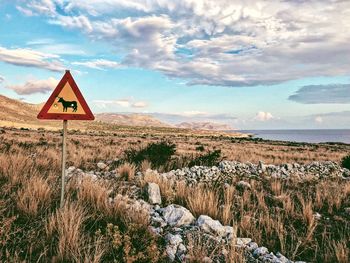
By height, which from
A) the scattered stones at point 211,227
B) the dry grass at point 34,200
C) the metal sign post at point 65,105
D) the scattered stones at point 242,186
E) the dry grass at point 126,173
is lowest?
the scattered stones at point 242,186

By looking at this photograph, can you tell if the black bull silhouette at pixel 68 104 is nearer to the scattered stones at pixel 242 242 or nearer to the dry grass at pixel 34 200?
the dry grass at pixel 34 200

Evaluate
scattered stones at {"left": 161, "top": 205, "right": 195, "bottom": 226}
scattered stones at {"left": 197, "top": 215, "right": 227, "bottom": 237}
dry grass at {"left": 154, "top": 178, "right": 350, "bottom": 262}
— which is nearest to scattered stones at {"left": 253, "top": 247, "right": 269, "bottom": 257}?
dry grass at {"left": 154, "top": 178, "right": 350, "bottom": 262}

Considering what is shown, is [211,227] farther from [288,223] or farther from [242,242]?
[288,223]

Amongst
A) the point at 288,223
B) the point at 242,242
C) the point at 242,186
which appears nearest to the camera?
the point at 242,242

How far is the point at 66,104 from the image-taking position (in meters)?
5.79

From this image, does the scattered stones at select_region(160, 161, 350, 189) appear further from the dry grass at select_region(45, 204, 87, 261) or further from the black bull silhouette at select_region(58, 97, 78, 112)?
the dry grass at select_region(45, 204, 87, 261)

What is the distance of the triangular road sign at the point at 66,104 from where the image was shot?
224 inches

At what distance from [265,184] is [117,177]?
458 cm

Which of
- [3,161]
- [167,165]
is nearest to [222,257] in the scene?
[3,161]

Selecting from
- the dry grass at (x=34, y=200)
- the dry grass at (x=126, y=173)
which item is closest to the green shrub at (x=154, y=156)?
the dry grass at (x=126, y=173)

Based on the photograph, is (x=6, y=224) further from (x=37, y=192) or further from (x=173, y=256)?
(x=173, y=256)

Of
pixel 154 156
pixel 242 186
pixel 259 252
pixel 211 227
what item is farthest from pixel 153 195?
pixel 154 156

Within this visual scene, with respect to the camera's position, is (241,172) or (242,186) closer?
(242,186)

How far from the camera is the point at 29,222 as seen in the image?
210 inches
